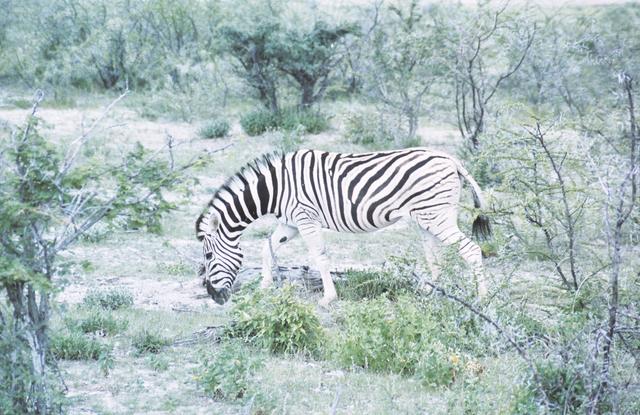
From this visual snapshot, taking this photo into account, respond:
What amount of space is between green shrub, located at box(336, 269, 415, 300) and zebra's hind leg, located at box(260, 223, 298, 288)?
707mm

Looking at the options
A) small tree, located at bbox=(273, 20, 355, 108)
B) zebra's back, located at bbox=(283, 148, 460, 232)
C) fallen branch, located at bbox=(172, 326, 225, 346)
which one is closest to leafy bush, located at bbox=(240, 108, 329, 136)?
small tree, located at bbox=(273, 20, 355, 108)

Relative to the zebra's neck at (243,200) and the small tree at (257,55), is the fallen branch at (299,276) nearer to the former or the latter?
the zebra's neck at (243,200)

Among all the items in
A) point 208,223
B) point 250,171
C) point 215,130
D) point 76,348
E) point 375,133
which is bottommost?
point 76,348

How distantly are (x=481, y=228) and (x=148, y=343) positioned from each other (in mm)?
3709

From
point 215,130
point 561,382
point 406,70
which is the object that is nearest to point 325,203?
point 561,382

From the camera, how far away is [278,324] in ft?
21.4

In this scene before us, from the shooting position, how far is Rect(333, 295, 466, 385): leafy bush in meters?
5.65

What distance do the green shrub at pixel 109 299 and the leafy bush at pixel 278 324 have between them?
1661 mm

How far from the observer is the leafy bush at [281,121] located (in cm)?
1755

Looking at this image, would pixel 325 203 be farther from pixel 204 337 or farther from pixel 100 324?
pixel 100 324

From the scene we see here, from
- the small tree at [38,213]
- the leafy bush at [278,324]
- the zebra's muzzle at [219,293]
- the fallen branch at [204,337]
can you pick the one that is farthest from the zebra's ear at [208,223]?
the small tree at [38,213]

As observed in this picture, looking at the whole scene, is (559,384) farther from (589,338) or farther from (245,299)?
(245,299)

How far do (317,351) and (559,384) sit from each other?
2.15 meters

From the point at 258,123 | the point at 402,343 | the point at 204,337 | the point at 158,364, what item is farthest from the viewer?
the point at 258,123
